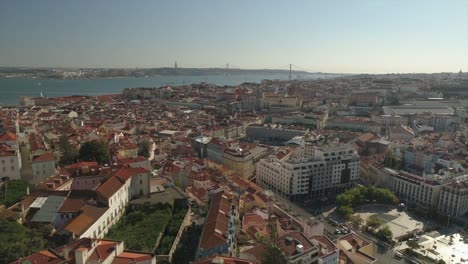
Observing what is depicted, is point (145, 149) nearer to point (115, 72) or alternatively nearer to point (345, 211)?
point (345, 211)

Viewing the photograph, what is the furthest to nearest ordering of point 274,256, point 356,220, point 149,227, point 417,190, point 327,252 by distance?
point 417,190 → point 356,220 → point 149,227 → point 327,252 → point 274,256

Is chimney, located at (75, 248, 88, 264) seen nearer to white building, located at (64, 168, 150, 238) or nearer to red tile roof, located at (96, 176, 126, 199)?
white building, located at (64, 168, 150, 238)

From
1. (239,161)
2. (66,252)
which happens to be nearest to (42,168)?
(66,252)

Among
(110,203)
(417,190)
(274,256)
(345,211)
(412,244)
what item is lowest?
(412,244)

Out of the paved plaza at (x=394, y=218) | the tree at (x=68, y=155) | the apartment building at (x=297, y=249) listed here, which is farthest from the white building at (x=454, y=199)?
the tree at (x=68, y=155)

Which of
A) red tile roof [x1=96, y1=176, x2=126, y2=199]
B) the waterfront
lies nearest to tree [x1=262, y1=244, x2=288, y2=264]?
red tile roof [x1=96, y1=176, x2=126, y2=199]
